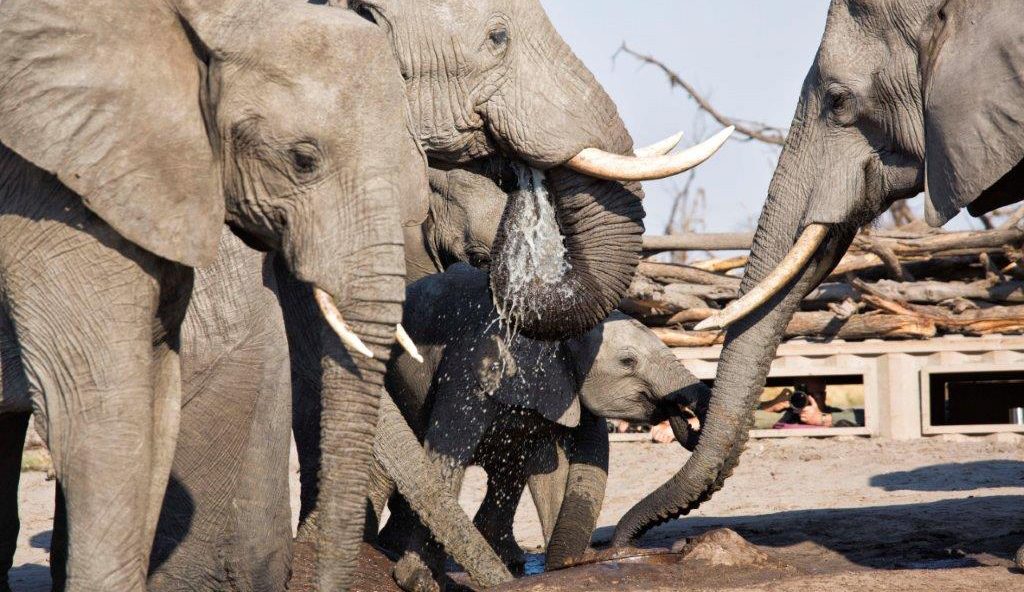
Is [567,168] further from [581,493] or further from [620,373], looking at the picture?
[581,493]

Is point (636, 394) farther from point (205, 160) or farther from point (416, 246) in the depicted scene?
point (205, 160)

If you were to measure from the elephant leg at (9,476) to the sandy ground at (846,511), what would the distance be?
5.93 ft

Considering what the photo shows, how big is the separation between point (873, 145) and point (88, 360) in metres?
2.70

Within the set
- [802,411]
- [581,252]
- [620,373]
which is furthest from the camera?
[802,411]

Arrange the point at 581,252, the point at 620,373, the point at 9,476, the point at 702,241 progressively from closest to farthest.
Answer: the point at 9,476
the point at 581,252
the point at 620,373
the point at 702,241

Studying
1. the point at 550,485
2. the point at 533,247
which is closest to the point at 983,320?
the point at 550,485

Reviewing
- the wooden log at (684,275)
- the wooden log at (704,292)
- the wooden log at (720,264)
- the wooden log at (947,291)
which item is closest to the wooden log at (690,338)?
the wooden log at (704,292)

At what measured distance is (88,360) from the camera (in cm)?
360

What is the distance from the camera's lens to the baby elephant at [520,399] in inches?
256

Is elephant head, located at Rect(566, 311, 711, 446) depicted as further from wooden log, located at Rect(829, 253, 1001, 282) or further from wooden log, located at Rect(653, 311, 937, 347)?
wooden log, located at Rect(829, 253, 1001, 282)

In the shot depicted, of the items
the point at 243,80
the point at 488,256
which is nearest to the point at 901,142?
the point at 488,256

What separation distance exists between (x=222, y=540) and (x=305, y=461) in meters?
1.16

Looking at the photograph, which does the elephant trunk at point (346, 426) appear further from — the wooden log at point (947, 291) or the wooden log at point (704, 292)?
the wooden log at point (704, 292)

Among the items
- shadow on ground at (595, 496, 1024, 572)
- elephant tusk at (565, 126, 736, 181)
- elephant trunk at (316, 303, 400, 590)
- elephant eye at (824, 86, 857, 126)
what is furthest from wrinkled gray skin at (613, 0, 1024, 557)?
elephant trunk at (316, 303, 400, 590)
